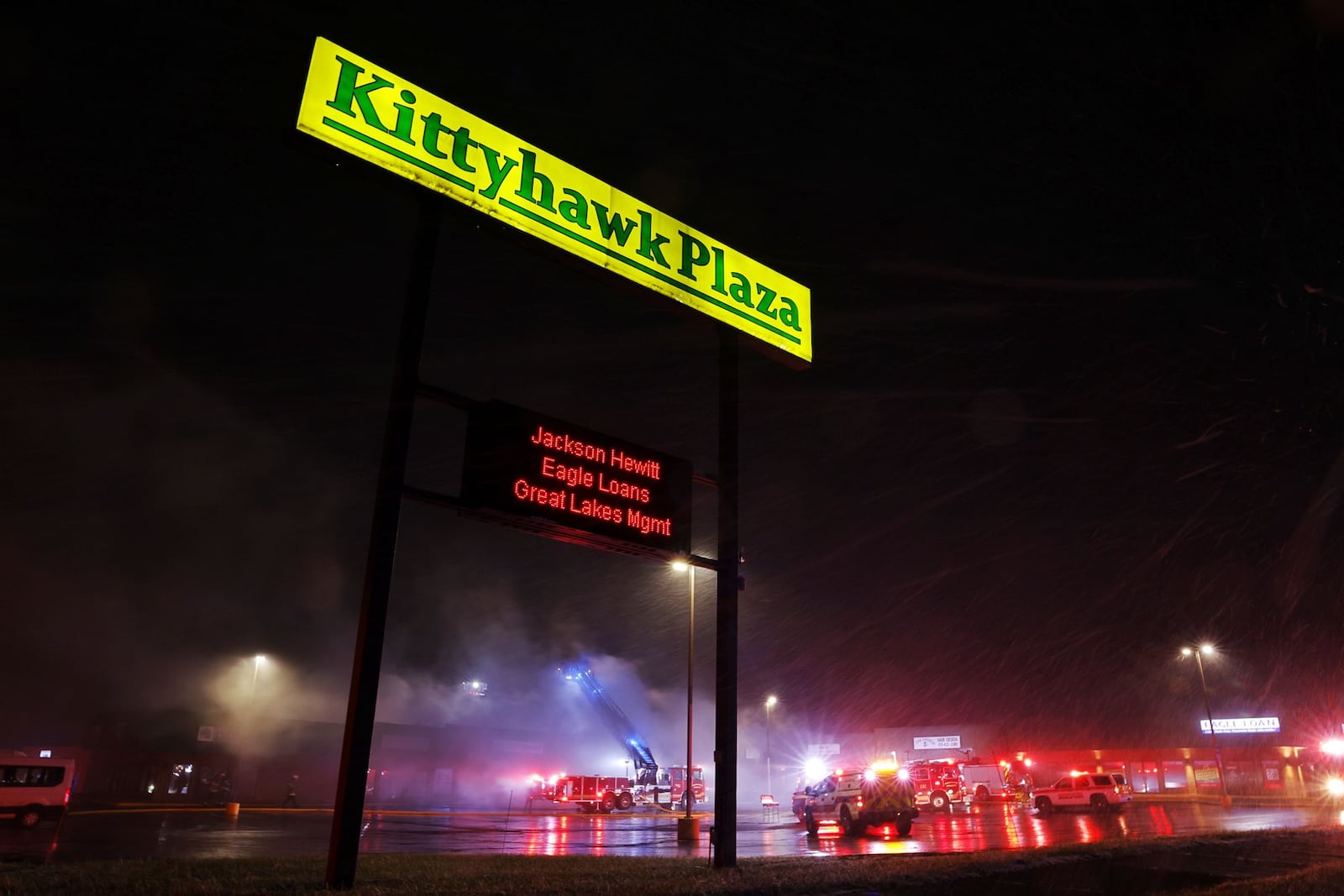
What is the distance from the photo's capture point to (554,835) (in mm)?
20719

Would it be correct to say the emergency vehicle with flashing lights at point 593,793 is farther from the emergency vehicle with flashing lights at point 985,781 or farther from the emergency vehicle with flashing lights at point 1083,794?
the emergency vehicle with flashing lights at point 1083,794

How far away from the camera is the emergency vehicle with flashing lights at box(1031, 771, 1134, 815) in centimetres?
3014

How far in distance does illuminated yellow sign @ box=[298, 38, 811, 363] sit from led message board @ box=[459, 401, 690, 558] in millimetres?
3353

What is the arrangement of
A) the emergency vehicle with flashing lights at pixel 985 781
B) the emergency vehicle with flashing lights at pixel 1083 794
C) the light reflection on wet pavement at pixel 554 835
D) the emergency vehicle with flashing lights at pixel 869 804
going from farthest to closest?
Result: the emergency vehicle with flashing lights at pixel 985 781 → the emergency vehicle with flashing lights at pixel 1083 794 → the emergency vehicle with flashing lights at pixel 869 804 → the light reflection on wet pavement at pixel 554 835

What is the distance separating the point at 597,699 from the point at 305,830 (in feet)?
98.3

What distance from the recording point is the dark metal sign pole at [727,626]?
11.6 meters

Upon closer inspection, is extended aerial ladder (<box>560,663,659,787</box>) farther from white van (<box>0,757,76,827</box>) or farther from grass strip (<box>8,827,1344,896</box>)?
grass strip (<box>8,827,1344,896</box>)

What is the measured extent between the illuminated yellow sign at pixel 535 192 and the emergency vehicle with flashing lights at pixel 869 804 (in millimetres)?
11702

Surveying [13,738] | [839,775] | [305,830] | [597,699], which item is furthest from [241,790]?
[839,775]

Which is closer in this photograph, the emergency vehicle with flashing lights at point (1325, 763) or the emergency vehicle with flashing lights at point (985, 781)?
the emergency vehicle with flashing lights at point (985, 781)

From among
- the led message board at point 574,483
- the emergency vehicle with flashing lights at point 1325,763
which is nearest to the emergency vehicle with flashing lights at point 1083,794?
the led message board at point 574,483

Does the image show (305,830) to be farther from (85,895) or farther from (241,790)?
(241,790)

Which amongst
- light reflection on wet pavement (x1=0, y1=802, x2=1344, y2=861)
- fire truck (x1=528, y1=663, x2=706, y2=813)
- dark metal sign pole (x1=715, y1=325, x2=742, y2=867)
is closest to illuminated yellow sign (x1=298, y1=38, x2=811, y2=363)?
dark metal sign pole (x1=715, y1=325, x2=742, y2=867)

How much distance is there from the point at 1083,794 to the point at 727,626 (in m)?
24.5
